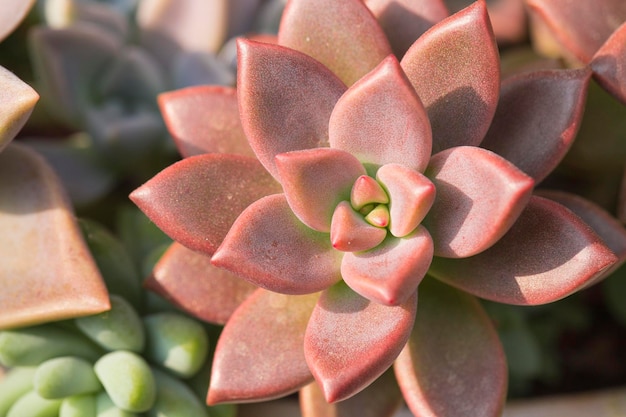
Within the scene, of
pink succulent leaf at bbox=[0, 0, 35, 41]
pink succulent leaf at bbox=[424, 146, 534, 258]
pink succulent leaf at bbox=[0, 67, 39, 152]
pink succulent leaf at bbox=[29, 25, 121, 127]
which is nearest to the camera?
pink succulent leaf at bbox=[424, 146, 534, 258]

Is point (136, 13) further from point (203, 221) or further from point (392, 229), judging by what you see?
point (392, 229)

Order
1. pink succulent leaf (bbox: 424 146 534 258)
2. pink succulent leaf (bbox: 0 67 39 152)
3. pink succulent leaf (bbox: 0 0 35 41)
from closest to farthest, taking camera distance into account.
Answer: pink succulent leaf (bbox: 424 146 534 258) < pink succulent leaf (bbox: 0 67 39 152) < pink succulent leaf (bbox: 0 0 35 41)

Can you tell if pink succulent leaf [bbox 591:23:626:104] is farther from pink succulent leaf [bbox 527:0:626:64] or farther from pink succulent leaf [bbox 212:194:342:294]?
pink succulent leaf [bbox 212:194:342:294]

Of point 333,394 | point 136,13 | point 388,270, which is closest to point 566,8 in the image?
point 388,270

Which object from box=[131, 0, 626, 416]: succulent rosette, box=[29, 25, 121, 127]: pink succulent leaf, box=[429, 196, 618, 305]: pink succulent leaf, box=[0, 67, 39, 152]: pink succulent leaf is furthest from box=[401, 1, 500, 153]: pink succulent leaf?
box=[29, 25, 121, 127]: pink succulent leaf

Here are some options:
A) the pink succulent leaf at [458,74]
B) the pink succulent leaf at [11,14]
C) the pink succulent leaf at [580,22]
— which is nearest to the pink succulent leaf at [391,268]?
the pink succulent leaf at [458,74]
